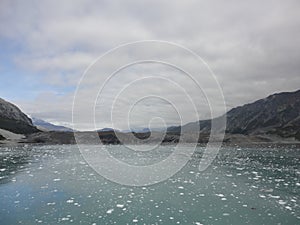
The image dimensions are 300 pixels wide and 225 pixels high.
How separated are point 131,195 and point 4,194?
6051 mm

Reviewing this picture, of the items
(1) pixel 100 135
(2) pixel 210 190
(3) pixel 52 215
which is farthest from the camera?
(1) pixel 100 135

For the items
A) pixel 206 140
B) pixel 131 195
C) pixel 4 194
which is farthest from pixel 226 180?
pixel 206 140

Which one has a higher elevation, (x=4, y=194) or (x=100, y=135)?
(x=100, y=135)

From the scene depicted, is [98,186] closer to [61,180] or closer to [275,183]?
[61,180]

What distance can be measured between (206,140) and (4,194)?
2867 inches

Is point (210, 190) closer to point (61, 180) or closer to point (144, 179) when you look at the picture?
point (144, 179)

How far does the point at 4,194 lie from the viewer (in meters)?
13.7

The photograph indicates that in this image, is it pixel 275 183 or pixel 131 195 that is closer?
pixel 131 195

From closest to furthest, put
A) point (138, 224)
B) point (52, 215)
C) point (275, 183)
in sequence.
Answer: point (138, 224)
point (52, 215)
point (275, 183)

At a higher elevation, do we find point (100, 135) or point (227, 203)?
point (100, 135)

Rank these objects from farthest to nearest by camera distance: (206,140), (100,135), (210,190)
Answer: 1. (100,135)
2. (206,140)
3. (210,190)

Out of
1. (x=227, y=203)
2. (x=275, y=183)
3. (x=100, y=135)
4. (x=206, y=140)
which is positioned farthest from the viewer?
(x=100, y=135)

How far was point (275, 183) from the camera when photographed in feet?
55.2

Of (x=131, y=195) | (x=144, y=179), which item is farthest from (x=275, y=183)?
(x=131, y=195)
